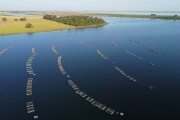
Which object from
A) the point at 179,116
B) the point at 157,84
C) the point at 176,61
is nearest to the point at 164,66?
the point at 176,61

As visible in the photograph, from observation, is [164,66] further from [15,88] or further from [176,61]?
[15,88]

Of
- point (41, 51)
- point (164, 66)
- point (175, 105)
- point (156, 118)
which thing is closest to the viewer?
point (156, 118)

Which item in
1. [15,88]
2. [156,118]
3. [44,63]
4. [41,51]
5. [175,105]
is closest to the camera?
[156,118]

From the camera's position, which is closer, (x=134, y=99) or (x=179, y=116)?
(x=179, y=116)

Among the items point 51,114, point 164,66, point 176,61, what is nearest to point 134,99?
point 51,114

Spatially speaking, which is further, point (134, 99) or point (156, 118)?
point (134, 99)

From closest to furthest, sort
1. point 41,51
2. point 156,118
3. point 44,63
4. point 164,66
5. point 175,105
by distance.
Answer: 1. point 156,118
2. point 175,105
3. point 164,66
4. point 44,63
5. point 41,51

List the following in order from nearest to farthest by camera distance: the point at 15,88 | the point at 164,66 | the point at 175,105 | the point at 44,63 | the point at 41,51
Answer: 1. the point at 175,105
2. the point at 15,88
3. the point at 164,66
4. the point at 44,63
5. the point at 41,51

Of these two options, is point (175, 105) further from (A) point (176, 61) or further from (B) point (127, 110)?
(A) point (176, 61)

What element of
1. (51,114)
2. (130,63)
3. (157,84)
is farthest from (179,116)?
(130,63)
